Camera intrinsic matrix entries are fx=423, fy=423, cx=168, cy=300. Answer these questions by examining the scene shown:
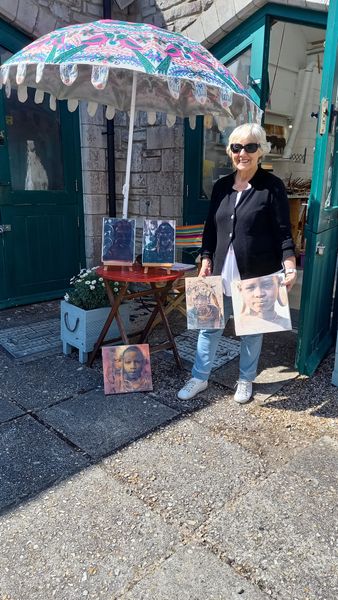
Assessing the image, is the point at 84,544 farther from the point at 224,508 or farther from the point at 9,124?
the point at 9,124

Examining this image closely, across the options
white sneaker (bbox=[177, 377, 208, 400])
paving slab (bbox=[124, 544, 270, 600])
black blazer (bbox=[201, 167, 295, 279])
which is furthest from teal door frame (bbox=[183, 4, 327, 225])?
paving slab (bbox=[124, 544, 270, 600])

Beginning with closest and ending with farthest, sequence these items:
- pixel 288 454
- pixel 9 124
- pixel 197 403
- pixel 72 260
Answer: pixel 288 454 < pixel 197 403 < pixel 9 124 < pixel 72 260

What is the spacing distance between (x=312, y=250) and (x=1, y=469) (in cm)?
246

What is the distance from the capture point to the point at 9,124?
15.3 ft

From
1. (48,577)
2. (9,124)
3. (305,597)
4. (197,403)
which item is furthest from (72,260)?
(305,597)

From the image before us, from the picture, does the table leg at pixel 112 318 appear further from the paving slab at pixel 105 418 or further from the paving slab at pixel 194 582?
the paving slab at pixel 194 582

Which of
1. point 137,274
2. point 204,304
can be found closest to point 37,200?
point 137,274

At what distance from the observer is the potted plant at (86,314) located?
3.47 metres

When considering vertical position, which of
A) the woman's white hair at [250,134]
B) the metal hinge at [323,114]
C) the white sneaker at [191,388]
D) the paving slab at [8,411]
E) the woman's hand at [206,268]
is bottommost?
the paving slab at [8,411]

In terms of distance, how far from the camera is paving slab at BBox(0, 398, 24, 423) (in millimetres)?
2773

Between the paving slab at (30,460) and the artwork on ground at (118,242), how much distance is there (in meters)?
1.30

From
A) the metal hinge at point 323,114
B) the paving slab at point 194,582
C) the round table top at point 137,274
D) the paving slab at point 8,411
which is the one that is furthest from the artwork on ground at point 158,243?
the paving slab at point 194,582

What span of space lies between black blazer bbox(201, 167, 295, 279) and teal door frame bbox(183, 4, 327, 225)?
6.02 feet

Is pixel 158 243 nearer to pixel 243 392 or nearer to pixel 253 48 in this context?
pixel 243 392
